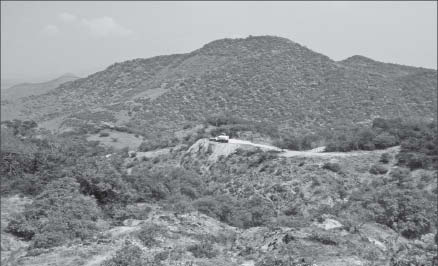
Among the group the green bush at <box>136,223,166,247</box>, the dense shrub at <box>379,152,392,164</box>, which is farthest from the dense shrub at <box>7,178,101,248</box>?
the dense shrub at <box>379,152,392,164</box>

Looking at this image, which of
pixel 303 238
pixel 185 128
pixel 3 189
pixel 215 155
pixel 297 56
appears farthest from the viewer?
pixel 297 56

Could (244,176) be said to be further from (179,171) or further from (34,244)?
(34,244)

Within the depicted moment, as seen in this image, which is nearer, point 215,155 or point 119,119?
point 215,155

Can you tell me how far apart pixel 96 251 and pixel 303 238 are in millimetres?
5642

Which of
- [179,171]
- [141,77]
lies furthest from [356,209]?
[141,77]

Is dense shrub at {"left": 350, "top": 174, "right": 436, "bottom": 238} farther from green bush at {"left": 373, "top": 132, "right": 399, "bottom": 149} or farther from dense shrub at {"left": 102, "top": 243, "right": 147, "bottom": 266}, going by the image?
dense shrub at {"left": 102, "top": 243, "right": 147, "bottom": 266}

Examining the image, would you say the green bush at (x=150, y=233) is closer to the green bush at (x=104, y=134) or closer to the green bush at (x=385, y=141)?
the green bush at (x=385, y=141)

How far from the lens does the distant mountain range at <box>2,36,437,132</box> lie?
55.4 meters

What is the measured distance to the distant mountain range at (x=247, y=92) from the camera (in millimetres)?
55406

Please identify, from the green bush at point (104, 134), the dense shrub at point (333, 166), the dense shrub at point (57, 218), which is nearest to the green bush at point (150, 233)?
the dense shrub at point (57, 218)

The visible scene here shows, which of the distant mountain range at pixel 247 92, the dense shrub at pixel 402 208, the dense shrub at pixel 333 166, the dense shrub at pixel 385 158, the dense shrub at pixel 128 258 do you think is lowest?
the dense shrub at pixel 402 208

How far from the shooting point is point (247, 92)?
61656 mm

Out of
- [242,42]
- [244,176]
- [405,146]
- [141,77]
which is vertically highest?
[242,42]

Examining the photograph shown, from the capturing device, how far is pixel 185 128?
4466cm
